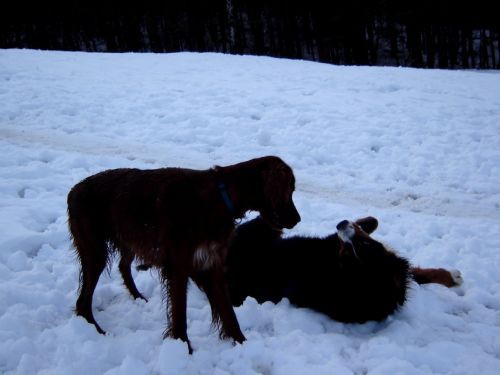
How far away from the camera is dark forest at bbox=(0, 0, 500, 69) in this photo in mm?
34375

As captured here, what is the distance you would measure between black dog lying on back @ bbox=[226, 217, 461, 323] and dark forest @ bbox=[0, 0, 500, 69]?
3369 centimetres

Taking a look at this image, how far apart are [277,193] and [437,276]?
90.2 inches

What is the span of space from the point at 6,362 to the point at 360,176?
6.16 m

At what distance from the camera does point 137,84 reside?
13023 millimetres

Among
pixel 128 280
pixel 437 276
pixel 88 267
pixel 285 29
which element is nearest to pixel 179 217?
pixel 88 267

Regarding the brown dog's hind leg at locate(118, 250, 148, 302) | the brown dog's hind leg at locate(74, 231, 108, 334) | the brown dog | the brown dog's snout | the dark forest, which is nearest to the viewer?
the brown dog

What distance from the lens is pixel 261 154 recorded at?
27.5 feet

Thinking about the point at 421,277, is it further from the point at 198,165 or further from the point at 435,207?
the point at 198,165

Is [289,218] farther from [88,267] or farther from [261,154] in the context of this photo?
[261,154]

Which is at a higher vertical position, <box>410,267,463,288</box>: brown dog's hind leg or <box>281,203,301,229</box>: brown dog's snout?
<box>281,203,301,229</box>: brown dog's snout

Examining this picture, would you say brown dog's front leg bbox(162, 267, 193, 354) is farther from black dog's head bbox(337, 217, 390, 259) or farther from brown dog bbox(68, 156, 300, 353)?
black dog's head bbox(337, 217, 390, 259)

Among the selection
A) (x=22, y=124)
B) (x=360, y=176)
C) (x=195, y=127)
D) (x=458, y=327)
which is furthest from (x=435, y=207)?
(x=22, y=124)

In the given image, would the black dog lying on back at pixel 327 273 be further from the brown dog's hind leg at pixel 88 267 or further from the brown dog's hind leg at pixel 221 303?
the brown dog's hind leg at pixel 88 267

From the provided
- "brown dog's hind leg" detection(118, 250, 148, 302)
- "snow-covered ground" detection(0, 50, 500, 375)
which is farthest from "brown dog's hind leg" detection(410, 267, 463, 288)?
"brown dog's hind leg" detection(118, 250, 148, 302)
